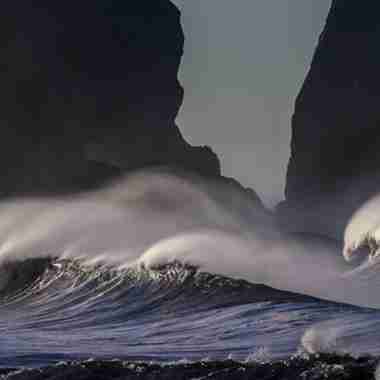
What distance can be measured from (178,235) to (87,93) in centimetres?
963

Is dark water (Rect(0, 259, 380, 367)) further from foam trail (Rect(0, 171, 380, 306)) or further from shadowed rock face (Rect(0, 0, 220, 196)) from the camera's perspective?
shadowed rock face (Rect(0, 0, 220, 196))

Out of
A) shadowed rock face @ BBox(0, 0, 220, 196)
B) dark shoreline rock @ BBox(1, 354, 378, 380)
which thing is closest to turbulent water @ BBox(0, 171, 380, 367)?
dark shoreline rock @ BBox(1, 354, 378, 380)

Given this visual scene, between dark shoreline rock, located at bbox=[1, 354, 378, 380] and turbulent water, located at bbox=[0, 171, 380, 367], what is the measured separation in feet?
1.36

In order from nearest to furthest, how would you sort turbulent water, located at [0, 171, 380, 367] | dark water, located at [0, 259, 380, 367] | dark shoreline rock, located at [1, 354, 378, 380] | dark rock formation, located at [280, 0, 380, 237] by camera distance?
dark shoreline rock, located at [1, 354, 378, 380] < dark water, located at [0, 259, 380, 367] < turbulent water, located at [0, 171, 380, 367] < dark rock formation, located at [280, 0, 380, 237]

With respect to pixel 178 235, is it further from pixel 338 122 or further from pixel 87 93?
pixel 87 93

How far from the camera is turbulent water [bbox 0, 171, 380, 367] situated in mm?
7984

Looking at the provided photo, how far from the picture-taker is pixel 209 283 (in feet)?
37.9

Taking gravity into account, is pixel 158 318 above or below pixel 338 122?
below

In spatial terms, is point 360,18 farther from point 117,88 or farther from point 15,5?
point 15,5

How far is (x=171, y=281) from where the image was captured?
12031 mm

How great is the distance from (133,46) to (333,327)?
58.2ft

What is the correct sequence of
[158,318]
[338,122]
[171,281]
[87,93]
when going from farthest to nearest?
[87,93], [338,122], [171,281], [158,318]

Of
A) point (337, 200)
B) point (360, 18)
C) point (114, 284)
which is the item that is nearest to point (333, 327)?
point (114, 284)

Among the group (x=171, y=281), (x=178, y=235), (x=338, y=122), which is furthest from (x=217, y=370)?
(x=338, y=122)
